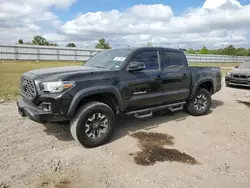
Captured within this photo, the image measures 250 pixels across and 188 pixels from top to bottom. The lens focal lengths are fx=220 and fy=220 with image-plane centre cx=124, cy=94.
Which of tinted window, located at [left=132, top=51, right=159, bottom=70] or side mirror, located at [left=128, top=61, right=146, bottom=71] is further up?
tinted window, located at [left=132, top=51, right=159, bottom=70]

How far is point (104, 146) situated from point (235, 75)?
9935mm

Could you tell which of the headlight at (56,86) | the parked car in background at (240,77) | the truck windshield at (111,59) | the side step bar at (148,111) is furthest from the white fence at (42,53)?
the headlight at (56,86)

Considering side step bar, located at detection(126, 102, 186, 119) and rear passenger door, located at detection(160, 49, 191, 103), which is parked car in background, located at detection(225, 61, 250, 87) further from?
side step bar, located at detection(126, 102, 186, 119)

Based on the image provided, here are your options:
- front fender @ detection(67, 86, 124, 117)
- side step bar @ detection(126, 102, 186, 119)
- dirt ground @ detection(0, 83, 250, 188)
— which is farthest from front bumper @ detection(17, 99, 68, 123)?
side step bar @ detection(126, 102, 186, 119)

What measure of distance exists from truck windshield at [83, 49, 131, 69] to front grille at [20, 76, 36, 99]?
149 cm

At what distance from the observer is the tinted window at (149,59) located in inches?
187

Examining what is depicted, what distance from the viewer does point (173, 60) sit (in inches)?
214

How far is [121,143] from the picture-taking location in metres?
4.23

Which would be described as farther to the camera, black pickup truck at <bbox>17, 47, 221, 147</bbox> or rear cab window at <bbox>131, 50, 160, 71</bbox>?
rear cab window at <bbox>131, 50, 160, 71</bbox>

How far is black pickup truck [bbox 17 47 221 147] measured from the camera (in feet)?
12.0

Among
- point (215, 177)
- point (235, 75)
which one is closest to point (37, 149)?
point (215, 177)

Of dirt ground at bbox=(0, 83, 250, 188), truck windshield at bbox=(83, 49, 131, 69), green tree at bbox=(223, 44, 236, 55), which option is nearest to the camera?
dirt ground at bbox=(0, 83, 250, 188)

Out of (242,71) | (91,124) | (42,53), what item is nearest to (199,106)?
(91,124)

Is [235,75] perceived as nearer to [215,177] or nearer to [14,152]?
[215,177]
